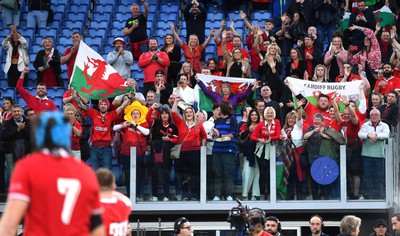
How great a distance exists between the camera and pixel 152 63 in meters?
20.5

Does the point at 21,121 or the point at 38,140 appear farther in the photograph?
the point at 21,121

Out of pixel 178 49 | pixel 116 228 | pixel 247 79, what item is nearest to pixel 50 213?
pixel 116 228

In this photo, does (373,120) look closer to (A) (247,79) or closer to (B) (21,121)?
(A) (247,79)

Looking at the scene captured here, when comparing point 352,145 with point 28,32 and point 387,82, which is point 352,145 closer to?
point 387,82

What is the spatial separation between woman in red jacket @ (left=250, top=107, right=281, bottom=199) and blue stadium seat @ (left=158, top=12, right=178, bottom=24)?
24.9ft

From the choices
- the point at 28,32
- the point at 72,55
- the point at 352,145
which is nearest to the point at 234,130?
the point at 352,145

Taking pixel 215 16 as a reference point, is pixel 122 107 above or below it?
below

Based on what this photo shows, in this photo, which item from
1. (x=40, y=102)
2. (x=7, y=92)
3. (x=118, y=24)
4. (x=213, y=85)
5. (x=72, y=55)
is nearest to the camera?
(x=40, y=102)

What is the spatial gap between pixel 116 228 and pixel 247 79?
10.7m

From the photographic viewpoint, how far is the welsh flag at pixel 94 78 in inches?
767

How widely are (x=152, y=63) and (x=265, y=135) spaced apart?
11.1ft

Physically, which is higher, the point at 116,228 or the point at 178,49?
the point at 178,49

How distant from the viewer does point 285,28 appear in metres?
21.9

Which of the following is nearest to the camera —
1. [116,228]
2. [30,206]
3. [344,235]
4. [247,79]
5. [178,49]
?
[30,206]
